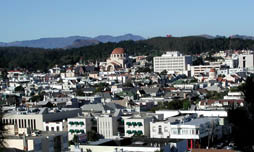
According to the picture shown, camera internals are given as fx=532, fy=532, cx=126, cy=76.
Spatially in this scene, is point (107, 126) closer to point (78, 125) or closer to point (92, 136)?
point (92, 136)

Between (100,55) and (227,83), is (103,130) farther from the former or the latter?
(100,55)

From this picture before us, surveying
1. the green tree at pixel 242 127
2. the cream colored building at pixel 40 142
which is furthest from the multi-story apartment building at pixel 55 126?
the green tree at pixel 242 127

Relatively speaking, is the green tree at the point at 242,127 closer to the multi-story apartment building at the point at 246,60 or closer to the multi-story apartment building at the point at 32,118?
the multi-story apartment building at the point at 32,118

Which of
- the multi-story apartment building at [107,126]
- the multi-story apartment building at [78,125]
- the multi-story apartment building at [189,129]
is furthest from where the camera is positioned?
the multi-story apartment building at [78,125]

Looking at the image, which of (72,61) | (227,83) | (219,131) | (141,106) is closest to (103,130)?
(219,131)

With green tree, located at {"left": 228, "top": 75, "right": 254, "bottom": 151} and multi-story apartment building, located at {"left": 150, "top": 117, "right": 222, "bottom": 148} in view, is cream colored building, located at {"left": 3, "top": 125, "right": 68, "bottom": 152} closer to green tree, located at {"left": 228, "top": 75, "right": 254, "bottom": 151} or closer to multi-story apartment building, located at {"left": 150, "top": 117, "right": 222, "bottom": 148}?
multi-story apartment building, located at {"left": 150, "top": 117, "right": 222, "bottom": 148}

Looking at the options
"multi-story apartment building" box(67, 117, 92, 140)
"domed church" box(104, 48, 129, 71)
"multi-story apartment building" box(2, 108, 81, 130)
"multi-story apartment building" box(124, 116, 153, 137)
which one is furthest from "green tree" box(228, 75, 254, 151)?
"domed church" box(104, 48, 129, 71)
